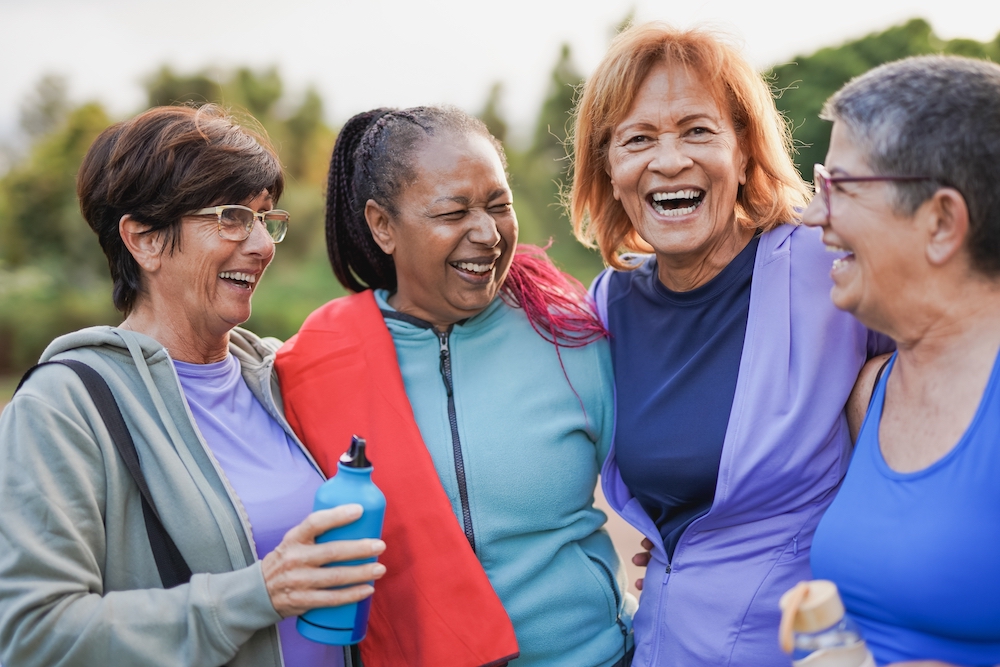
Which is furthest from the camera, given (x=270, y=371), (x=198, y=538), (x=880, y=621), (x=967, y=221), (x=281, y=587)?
(x=270, y=371)

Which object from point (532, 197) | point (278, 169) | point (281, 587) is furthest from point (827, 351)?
point (532, 197)

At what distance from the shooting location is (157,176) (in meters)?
2.24

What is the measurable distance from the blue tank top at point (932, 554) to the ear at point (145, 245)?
6.41ft

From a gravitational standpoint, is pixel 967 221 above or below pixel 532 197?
above

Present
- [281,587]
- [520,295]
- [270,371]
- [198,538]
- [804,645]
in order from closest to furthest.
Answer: [804,645] → [281,587] → [198,538] → [270,371] → [520,295]

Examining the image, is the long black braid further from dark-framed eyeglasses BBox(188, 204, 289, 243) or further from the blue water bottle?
the blue water bottle

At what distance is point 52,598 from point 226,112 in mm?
1508

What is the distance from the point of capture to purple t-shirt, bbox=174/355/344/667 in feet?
7.24

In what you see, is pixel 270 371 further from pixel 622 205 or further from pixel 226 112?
pixel 622 205

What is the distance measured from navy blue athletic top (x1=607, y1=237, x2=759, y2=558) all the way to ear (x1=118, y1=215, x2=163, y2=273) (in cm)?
144

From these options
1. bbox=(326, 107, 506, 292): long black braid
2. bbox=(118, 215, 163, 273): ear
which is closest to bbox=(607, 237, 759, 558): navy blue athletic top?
bbox=(326, 107, 506, 292): long black braid

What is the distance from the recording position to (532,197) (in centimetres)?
1459

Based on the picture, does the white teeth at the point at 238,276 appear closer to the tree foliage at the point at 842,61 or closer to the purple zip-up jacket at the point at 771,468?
the purple zip-up jacket at the point at 771,468

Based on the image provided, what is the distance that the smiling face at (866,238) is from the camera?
1.73 metres
